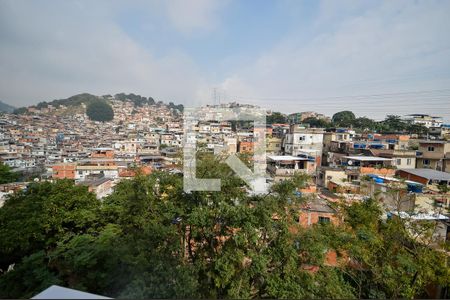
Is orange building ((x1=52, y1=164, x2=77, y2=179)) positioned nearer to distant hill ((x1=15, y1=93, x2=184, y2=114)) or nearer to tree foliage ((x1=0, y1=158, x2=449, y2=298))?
tree foliage ((x1=0, y1=158, x2=449, y2=298))

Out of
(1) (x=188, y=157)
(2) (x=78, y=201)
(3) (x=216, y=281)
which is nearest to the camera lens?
(3) (x=216, y=281)

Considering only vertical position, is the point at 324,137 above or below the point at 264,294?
above

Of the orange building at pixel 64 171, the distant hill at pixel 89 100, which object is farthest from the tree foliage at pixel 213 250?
the distant hill at pixel 89 100

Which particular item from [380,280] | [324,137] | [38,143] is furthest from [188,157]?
[38,143]

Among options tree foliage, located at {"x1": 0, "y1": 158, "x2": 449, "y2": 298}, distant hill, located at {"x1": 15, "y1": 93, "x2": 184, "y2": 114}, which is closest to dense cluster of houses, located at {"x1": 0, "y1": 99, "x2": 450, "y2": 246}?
tree foliage, located at {"x1": 0, "y1": 158, "x2": 449, "y2": 298}

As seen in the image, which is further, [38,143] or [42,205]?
[38,143]

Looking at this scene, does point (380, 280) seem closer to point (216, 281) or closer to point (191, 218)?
point (216, 281)

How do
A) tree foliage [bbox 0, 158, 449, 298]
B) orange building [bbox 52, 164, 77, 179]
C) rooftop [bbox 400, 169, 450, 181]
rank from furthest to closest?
orange building [bbox 52, 164, 77, 179] < rooftop [bbox 400, 169, 450, 181] < tree foliage [bbox 0, 158, 449, 298]

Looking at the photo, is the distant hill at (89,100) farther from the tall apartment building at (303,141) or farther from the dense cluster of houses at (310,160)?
the tall apartment building at (303,141)
